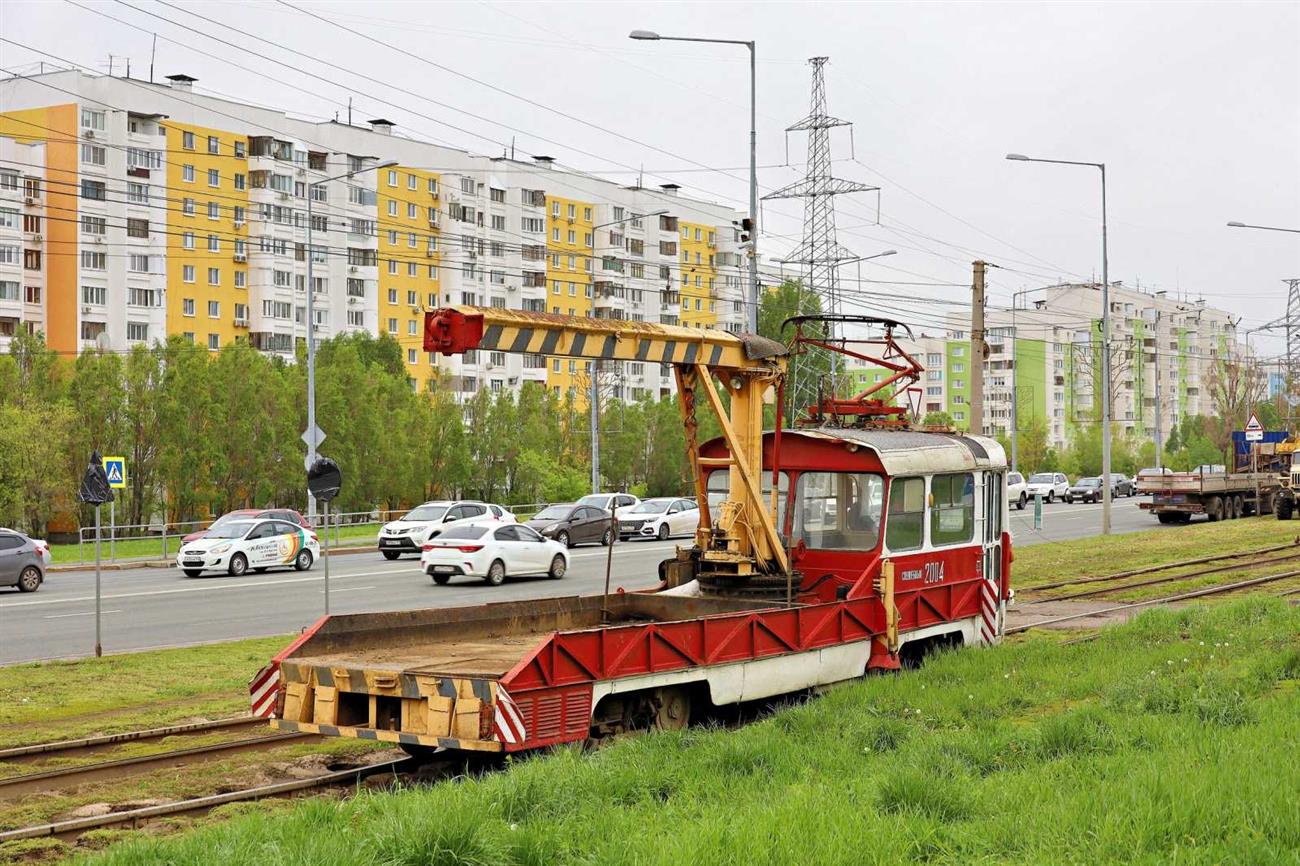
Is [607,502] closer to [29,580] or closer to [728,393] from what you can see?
[29,580]

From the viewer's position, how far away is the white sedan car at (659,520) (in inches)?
1902

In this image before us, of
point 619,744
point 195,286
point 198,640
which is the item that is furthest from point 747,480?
point 195,286

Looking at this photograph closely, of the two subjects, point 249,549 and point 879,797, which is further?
point 249,549

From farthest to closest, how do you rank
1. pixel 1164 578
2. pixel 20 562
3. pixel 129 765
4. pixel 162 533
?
pixel 162 533, pixel 20 562, pixel 1164 578, pixel 129 765

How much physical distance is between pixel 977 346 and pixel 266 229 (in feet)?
197

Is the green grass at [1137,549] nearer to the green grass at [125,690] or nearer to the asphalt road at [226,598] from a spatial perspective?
the asphalt road at [226,598]

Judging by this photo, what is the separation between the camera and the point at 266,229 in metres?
83.9

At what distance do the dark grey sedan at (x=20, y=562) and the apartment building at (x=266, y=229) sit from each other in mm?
32615

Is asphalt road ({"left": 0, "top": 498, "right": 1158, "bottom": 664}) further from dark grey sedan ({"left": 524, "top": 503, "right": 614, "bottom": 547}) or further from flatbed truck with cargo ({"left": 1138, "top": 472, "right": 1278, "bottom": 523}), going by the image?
flatbed truck with cargo ({"left": 1138, "top": 472, "right": 1278, "bottom": 523})

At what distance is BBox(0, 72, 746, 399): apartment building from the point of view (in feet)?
244

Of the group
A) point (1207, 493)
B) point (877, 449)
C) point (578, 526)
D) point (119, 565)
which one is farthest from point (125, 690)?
point (1207, 493)

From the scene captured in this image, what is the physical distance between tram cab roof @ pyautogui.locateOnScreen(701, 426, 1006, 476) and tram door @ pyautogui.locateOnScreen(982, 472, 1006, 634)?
96 cm

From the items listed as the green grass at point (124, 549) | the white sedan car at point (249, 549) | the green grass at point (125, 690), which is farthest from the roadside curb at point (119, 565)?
the green grass at point (125, 690)

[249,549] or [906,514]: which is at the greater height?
[906,514]
